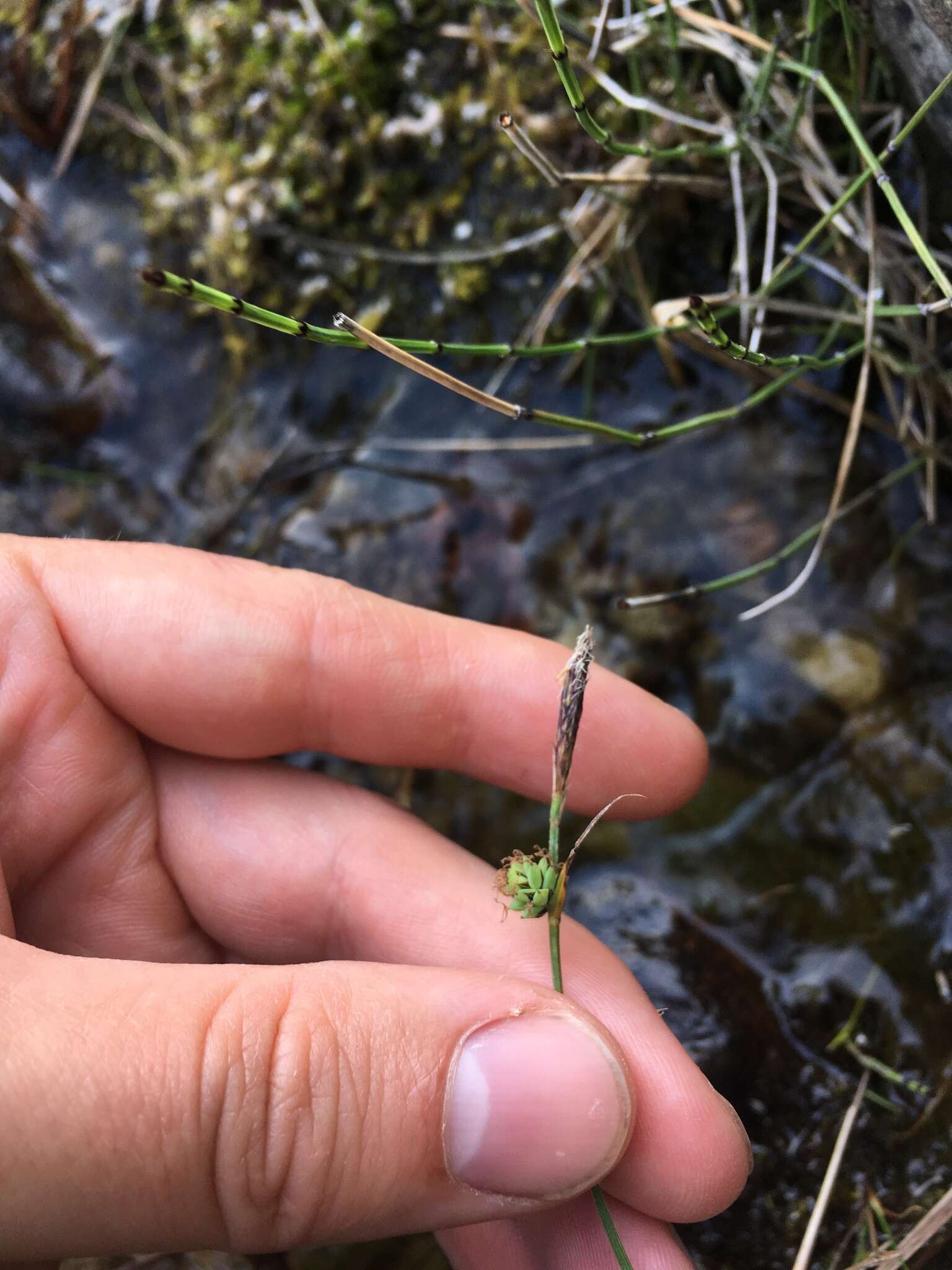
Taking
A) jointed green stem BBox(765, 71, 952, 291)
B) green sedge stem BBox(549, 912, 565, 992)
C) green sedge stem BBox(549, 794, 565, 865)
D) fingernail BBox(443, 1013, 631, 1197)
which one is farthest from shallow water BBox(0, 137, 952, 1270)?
green sedge stem BBox(549, 794, 565, 865)

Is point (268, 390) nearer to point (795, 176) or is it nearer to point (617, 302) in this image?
point (617, 302)

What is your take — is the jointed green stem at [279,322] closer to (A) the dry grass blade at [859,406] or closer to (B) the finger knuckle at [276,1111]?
(A) the dry grass blade at [859,406]

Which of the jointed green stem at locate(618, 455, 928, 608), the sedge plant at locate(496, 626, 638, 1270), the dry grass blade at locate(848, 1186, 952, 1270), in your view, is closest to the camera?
the sedge plant at locate(496, 626, 638, 1270)

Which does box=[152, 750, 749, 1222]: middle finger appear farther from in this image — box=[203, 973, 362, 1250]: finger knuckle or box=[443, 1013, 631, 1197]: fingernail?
box=[203, 973, 362, 1250]: finger knuckle

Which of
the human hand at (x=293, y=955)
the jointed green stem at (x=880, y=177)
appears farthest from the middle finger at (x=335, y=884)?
the jointed green stem at (x=880, y=177)

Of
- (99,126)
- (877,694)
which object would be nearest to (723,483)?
(877,694)

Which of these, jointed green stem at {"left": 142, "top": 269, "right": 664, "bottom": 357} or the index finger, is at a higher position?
jointed green stem at {"left": 142, "top": 269, "right": 664, "bottom": 357}

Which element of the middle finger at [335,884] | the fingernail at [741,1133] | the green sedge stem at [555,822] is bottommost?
the fingernail at [741,1133]
